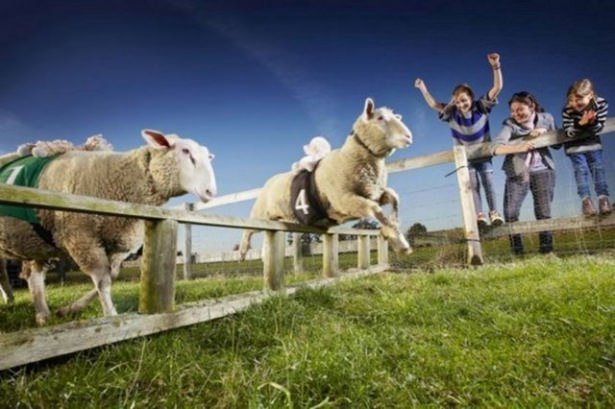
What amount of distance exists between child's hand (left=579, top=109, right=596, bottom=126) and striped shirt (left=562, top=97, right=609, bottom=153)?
42mm

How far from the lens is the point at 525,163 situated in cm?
572

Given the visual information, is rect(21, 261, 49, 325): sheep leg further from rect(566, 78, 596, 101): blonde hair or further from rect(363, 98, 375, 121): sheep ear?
rect(566, 78, 596, 101): blonde hair

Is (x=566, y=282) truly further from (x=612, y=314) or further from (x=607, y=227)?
(x=607, y=227)

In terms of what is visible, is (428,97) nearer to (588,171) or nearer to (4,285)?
(588,171)

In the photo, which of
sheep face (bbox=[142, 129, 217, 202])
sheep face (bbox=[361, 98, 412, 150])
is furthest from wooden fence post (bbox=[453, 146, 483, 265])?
sheep face (bbox=[142, 129, 217, 202])

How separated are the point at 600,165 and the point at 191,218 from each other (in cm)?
533

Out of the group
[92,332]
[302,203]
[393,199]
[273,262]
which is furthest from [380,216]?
[92,332]

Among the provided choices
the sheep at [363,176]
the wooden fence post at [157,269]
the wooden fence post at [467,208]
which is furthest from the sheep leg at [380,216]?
the wooden fence post at [157,269]

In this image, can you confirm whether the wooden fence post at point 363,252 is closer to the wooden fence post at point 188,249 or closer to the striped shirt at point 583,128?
the striped shirt at point 583,128

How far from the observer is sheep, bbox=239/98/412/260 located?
459 cm

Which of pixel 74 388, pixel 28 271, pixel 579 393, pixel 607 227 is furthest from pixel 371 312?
pixel 607 227

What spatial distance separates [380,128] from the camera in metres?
4.72

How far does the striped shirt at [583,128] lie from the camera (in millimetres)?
5086

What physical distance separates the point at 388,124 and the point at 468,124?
2.31m
